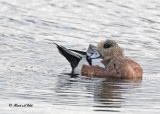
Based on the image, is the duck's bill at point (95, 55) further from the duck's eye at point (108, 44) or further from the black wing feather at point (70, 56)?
the black wing feather at point (70, 56)

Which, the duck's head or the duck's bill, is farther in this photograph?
the duck's head

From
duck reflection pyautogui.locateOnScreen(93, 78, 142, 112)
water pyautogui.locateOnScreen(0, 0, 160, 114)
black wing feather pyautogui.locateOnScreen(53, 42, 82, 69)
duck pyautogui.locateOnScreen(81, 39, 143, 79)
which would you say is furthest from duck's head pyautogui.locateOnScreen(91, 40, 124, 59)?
duck reflection pyautogui.locateOnScreen(93, 78, 142, 112)

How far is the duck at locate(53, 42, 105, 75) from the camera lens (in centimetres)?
1364

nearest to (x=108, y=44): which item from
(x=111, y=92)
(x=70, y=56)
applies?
(x=70, y=56)

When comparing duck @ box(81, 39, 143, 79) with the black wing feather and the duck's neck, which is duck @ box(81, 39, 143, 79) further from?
the black wing feather

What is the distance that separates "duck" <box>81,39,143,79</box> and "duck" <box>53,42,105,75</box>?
0.07 m

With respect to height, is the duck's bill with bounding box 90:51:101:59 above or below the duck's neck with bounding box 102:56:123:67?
above

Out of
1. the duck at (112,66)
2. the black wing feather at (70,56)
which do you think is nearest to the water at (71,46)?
the black wing feather at (70,56)

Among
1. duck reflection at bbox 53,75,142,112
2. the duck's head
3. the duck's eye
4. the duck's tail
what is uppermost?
the duck's eye

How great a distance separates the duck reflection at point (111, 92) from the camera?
9926mm

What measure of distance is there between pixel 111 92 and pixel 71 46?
15.7 feet

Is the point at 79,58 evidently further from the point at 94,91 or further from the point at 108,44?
the point at 94,91

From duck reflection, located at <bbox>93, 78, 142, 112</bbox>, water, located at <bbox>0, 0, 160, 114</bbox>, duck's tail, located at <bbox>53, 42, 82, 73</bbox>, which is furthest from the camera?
duck's tail, located at <bbox>53, 42, 82, 73</bbox>

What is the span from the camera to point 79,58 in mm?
13930
